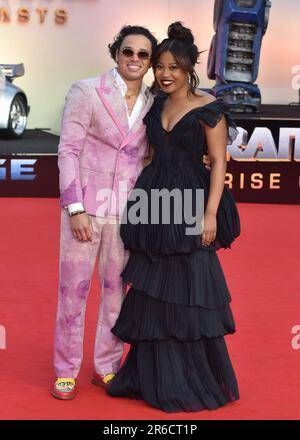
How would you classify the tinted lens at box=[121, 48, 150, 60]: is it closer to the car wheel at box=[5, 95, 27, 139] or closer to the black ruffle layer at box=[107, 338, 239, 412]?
the black ruffle layer at box=[107, 338, 239, 412]

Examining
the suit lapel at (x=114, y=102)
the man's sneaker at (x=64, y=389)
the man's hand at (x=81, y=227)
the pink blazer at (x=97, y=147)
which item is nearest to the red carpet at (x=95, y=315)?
the man's sneaker at (x=64, y=389)

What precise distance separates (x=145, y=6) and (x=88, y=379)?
22.1ft

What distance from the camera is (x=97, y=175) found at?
334 cm

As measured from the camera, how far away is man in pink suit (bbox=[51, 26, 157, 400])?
3275 mm

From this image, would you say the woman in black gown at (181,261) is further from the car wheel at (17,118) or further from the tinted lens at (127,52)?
the car wheel at (17,118)

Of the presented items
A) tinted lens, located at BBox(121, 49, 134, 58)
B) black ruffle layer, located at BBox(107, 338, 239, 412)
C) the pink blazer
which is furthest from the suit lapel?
black ruffle layer, located at BBox(107, 338, 239, 412)

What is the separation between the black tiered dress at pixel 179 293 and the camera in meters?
3.24

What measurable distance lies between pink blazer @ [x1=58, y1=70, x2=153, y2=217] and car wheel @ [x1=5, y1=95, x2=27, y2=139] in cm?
578

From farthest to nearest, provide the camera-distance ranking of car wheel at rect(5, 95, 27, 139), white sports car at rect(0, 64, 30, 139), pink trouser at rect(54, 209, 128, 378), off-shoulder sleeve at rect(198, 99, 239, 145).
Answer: car wheel at rect(5, 95, 27, 139) < white sports car at rect(0, 64, 30, 139) < pink trouser at rect(54, 209, 128, 378) < off-shoulder sleeve at rect(198, 99, 239, 145)

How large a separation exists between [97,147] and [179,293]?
624 millimetres

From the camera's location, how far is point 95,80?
3.33 m

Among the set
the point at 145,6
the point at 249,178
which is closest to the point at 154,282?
the point at 249,178
